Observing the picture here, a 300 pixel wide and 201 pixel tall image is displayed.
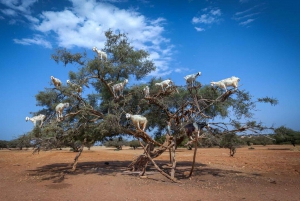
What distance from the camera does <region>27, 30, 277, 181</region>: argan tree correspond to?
12.1 metres

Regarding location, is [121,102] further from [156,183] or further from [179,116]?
[156,183]

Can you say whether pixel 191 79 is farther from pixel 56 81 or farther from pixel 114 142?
pixel 114 142

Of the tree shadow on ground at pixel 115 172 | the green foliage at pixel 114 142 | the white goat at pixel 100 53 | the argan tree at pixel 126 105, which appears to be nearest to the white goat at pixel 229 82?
the argan tree at pixel 126 105

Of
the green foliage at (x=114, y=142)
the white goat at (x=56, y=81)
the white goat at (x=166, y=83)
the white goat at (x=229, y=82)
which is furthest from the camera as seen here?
the green foliage at (x=114, y=142)

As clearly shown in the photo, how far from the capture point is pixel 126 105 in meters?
14.6

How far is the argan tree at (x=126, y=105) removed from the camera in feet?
39.7

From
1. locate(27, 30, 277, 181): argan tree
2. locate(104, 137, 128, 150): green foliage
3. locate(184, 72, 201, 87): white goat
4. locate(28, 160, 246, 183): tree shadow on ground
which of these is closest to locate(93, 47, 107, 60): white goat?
locate(27, 30, 277, 181): argan tree

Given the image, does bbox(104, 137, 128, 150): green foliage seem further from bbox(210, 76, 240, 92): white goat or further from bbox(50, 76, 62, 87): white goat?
bbox(210, 76, 240, 92): white goat

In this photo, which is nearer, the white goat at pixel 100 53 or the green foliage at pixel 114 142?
the white goat at pixel 100 53

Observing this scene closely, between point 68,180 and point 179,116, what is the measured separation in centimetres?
673

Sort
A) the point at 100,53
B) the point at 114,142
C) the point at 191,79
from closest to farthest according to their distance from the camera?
1. the point at 191,79
2. the point at 100,53
3. the point at 114,142

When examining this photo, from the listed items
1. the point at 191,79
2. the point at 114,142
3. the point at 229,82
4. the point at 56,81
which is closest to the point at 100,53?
the point at 56,81

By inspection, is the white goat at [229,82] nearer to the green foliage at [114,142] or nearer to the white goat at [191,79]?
the white goat at [191,79]

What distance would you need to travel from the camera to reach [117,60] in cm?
1435
